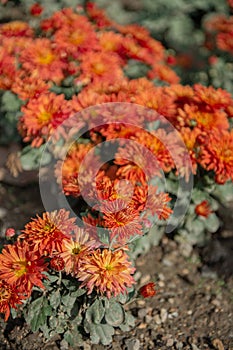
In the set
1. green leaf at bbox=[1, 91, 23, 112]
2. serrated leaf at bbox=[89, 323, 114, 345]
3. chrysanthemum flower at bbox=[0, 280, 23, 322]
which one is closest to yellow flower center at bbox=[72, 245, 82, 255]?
chrysanthemum flower at bbox=[0, 280, 23, 322]

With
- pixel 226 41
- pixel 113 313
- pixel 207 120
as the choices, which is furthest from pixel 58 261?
pixel 226 41

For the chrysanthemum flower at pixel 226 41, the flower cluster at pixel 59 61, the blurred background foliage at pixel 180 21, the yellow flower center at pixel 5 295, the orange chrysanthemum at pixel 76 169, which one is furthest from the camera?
the blurred background foliage at pixel 180 21

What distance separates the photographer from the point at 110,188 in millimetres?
1882

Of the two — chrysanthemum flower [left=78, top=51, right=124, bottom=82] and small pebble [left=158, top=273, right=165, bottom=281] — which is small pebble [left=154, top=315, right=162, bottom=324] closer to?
small pebble [left=158, top=273, right=165, bottom=281]

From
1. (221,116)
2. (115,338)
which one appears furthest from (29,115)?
(115,338)

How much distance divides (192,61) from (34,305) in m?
2.10

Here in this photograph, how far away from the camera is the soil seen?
2385mm

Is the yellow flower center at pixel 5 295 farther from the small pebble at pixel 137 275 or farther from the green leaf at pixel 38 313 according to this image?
the small pebble at pixel 137 275

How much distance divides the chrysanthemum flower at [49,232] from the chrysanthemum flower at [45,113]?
0.59m

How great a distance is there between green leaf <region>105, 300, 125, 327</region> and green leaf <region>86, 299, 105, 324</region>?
1.7 inches

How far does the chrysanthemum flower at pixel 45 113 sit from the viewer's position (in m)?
2.38

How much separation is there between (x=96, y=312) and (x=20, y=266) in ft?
1.10

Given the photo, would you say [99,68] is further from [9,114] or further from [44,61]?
[9,114]

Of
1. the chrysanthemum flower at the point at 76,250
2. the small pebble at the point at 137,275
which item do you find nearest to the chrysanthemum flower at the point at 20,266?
the chrysanthemum flower at the point at 76,250
